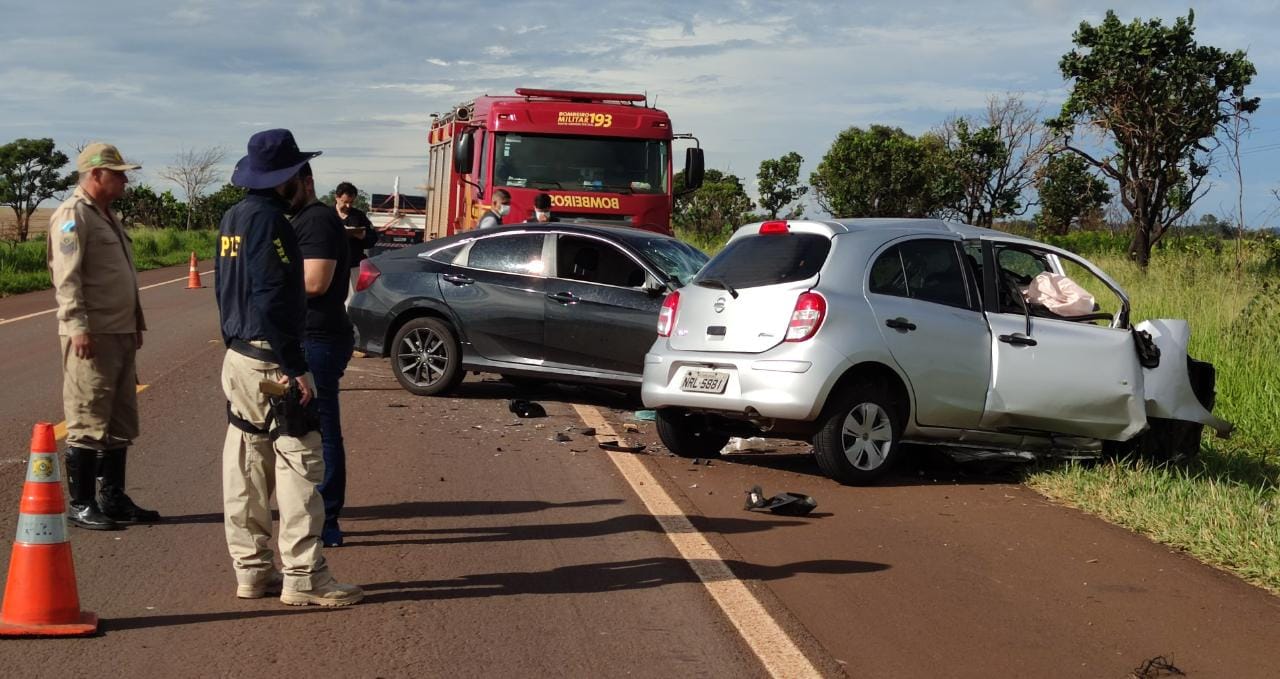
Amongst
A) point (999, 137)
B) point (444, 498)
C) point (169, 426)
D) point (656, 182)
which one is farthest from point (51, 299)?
point (999, 137)

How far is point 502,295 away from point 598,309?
96 centimetres

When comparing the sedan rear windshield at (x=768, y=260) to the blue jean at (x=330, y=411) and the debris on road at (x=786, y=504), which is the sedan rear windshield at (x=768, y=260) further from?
the blue jean at (x=330, y=411)

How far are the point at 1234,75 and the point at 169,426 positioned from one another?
22614mm

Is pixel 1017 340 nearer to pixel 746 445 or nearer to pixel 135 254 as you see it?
pixel 746 445

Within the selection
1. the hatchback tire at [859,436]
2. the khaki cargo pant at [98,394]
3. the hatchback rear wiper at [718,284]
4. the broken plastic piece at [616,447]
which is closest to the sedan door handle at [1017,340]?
the hatchback tire at [859,436]

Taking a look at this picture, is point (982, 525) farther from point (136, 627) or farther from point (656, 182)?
point (656, 182)

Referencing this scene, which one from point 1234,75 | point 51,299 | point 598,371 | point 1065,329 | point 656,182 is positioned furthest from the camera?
point 1234,75

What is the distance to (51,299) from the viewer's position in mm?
24125

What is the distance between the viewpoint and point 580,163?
1742 cm

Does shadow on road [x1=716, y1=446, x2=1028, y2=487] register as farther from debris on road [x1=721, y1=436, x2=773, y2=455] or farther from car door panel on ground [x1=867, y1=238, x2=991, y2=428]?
car door panel on ground [x1=867, y1=238, x2=991, y2=428]

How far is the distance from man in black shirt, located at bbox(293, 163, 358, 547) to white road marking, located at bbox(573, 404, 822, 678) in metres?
1.70

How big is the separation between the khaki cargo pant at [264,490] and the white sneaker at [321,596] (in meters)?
0.02

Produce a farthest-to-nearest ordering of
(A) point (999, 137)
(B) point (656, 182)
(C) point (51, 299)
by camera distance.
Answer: (A) point (999, 137) < (C) point (51, 299) < (B) point (656, 182)

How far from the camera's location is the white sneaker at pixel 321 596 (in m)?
5.54
